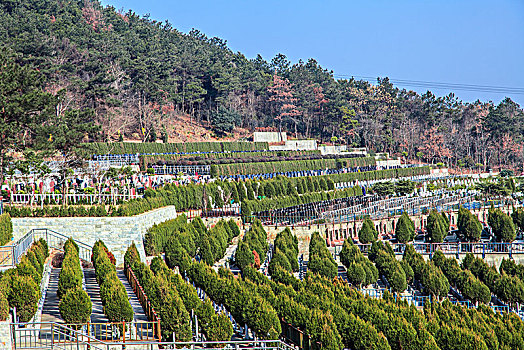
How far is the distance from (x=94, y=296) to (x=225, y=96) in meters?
65.4

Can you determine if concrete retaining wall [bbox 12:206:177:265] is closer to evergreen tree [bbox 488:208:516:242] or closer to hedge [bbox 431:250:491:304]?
hedge [bbox 431:250:491:304]

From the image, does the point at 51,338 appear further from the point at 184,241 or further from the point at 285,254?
the point at 285,254

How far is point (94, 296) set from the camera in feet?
63.5

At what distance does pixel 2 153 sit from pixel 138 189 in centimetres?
678

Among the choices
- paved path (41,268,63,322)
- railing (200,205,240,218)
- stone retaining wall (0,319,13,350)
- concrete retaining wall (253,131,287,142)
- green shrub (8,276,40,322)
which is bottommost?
paved path (41,268,63,322)

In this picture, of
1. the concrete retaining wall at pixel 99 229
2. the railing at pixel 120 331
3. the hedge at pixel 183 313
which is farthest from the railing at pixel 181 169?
the railing at pixel 120 331

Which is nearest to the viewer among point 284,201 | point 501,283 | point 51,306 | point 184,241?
point 51,306

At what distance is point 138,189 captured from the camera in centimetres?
3419

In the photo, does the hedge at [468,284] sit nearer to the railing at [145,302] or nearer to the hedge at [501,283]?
the hedge at [501,283]

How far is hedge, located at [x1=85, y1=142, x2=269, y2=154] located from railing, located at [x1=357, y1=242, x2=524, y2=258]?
19796 millimetres

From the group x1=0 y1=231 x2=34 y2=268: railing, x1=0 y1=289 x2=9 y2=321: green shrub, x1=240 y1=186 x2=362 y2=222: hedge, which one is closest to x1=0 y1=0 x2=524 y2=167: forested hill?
x1=240 y1=186 x2=362 y2=222: hedge

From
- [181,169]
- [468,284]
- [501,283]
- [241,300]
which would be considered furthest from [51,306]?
[181,169]

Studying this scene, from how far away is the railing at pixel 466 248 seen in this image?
3175cm

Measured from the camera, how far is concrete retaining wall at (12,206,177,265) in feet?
81.1
